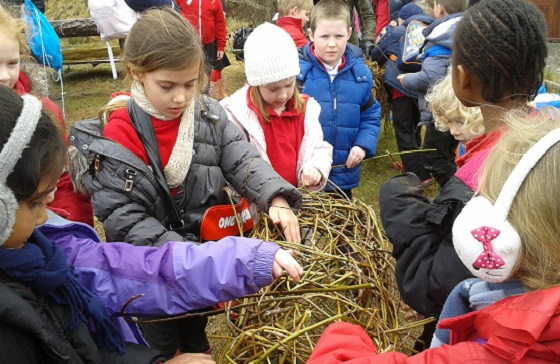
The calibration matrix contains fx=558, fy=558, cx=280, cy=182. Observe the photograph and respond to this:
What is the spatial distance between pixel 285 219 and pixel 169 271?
474 millimetres

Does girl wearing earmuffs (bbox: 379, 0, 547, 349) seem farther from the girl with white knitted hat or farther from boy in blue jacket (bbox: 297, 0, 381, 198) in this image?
boy in blue jacket (bbox: 297, 0, 381, 198)

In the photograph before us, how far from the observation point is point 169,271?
61.1 inches

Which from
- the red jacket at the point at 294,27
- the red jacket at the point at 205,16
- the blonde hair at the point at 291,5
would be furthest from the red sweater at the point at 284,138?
the red jacket at the point at 205,16

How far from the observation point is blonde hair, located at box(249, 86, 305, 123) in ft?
8.95

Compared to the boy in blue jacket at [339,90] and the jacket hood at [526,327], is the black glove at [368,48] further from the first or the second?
the jacket hood at [526,327]

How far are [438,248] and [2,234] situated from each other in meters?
1.12

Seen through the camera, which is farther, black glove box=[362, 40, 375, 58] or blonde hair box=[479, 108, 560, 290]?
black glove box=[362, 40, 375, 58]

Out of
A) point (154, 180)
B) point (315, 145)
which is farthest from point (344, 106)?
point (154, 180)

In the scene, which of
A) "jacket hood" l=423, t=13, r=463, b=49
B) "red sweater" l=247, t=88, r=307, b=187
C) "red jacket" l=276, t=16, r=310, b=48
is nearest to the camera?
"red sweater" l=247, t=88, r=307, b=187

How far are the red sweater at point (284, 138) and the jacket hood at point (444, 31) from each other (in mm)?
1713

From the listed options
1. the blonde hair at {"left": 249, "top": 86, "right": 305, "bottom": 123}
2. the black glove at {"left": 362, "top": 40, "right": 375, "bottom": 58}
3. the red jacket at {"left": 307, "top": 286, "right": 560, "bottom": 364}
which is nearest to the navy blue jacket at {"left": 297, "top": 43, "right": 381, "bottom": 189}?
the blonde hair at {"left": 249, "top": 86, "right": 305, "bottom": 123}

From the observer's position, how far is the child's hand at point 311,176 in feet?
8.16

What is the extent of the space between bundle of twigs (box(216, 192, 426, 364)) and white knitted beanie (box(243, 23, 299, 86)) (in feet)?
3.19

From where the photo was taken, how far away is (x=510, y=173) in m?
1.09
